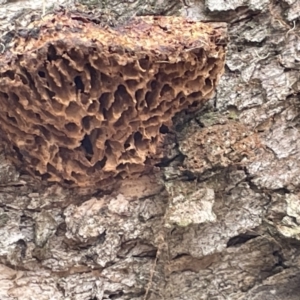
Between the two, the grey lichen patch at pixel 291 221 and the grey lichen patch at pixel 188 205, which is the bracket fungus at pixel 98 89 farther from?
the grey lichen patch at pixel 291 221

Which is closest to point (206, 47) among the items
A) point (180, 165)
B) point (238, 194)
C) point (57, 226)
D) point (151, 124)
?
point (151, 124)

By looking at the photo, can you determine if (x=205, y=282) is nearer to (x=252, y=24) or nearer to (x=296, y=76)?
(x=296, y=76)

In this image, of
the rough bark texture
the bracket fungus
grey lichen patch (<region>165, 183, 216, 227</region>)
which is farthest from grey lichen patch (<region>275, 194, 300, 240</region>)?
the bracket fungus

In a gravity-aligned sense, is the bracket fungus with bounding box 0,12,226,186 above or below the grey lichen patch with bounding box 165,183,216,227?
above

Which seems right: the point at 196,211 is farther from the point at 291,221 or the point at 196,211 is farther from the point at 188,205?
the point at 291,221

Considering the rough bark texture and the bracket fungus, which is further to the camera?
the rough bark texture

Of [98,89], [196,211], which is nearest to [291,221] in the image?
[196,211]

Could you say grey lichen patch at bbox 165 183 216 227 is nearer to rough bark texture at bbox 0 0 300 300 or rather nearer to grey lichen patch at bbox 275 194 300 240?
rough bark texture at bbox 0 0 300 300
